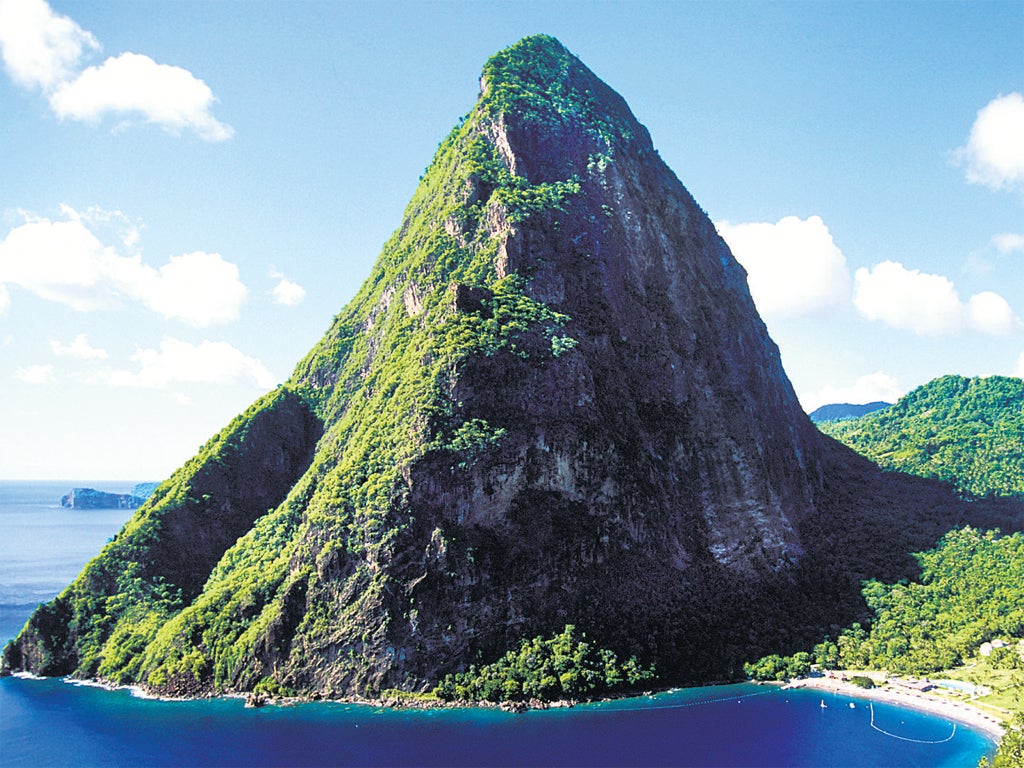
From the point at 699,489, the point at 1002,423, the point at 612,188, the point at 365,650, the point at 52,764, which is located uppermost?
the point at 612,188

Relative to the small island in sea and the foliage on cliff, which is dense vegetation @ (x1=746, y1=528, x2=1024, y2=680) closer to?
the small island in sea

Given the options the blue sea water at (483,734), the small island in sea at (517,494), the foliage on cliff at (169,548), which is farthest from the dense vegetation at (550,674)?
the foliage on cliff at (169,548)

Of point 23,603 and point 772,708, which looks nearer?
point 772,708

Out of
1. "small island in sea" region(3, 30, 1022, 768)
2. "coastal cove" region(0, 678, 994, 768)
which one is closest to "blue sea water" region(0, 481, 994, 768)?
"coastal cove" region(0, 678, 994, 768)

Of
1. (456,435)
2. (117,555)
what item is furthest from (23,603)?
(456,435)

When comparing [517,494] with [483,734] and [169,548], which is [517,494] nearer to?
[483,734]

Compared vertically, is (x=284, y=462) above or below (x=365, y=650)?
above

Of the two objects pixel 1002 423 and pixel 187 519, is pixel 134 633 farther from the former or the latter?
pixel 1002 423
